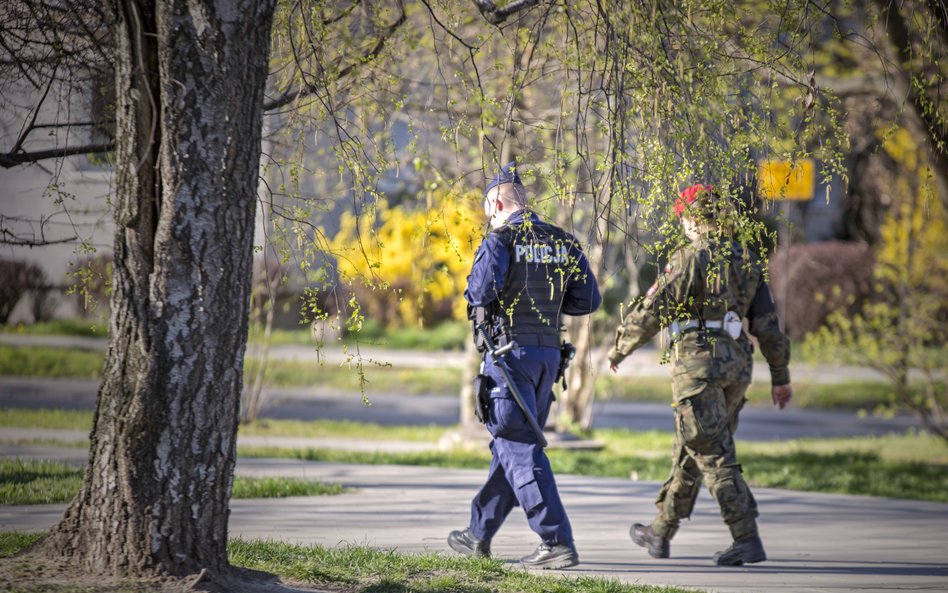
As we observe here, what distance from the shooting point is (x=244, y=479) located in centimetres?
835

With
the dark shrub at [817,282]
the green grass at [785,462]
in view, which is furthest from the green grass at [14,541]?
the dark shrub at [817,282]

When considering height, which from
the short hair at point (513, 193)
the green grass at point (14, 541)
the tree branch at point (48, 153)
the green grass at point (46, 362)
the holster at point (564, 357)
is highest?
the tree branch at point (48, 153)

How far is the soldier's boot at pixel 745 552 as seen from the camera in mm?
6133

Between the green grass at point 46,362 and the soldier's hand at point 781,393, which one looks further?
the green grass at point 46,362

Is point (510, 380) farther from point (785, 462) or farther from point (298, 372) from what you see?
point (298, 372)

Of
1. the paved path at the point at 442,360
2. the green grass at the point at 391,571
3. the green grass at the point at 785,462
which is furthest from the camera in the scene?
the paved path at the point at 442,360

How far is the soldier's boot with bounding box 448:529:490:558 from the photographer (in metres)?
5.98

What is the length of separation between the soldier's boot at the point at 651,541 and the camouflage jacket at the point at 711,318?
2.76ft

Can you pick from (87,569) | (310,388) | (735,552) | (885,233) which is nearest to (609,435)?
(885,233)

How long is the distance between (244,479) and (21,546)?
10.4 ft

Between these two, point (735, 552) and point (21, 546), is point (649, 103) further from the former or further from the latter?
point (21, 546)

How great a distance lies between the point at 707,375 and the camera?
6.23 metres

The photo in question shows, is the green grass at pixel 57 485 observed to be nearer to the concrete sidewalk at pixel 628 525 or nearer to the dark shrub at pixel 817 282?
the concrete sidewalk at pixel 628 525

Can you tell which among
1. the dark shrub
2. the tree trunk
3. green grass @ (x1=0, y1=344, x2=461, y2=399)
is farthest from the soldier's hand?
the dark shrub
